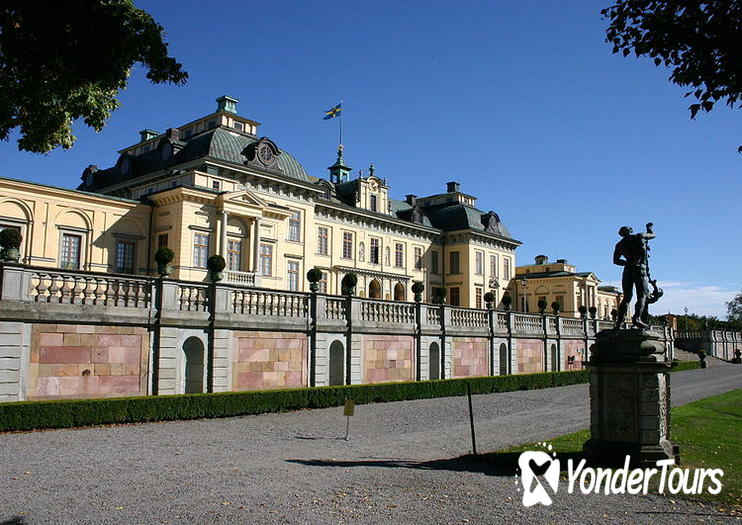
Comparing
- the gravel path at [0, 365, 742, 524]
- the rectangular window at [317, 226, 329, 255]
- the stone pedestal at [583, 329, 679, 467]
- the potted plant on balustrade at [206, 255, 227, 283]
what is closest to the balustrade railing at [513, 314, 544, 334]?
the gravel path at [0, 365, 742, 524]

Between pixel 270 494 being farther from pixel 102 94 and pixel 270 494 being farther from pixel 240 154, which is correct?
pixel 240 154

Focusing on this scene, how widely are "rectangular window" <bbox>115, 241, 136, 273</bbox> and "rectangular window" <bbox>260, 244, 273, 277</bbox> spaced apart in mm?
8161

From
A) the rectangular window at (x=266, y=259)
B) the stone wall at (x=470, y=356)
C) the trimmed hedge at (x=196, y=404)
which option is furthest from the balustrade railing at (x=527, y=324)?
the rectangular window at (x=266, y=259)

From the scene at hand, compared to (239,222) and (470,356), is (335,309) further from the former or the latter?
(239,222)

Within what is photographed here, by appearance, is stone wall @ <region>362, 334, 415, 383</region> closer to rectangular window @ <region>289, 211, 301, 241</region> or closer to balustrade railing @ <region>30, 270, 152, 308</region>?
balustrade railing @ <region>30, 270, 152, 308</region>

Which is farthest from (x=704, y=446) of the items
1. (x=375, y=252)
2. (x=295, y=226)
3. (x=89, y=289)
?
(x=375, y=252)

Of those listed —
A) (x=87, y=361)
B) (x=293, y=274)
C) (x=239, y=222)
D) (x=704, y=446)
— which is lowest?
(x=704, y=446)

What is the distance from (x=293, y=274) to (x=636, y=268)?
3537cm

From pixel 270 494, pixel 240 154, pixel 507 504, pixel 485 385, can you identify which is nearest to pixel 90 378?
pixel 270 494

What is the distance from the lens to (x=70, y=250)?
3550 cm

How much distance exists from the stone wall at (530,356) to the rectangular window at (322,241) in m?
20.9

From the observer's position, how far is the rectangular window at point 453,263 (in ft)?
218

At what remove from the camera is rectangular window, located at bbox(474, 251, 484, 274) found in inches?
2616

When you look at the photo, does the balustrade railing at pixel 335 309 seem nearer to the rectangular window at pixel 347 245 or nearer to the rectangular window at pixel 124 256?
the rectangular window at pixel 124 256
